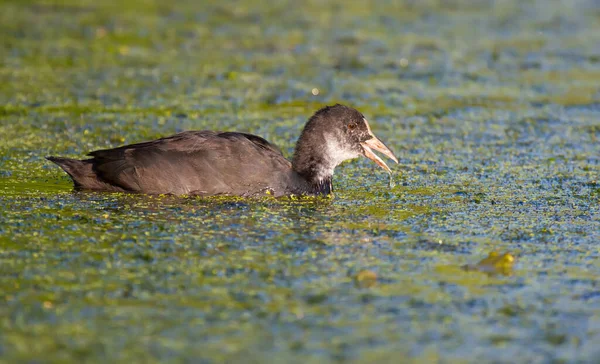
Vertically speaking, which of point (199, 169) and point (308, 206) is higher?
point (199, 169)

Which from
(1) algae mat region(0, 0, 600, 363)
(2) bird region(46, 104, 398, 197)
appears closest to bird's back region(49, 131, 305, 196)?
(2) bird region(46, 104, 398, 197)

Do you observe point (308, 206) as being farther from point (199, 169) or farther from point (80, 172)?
point (80, 172)

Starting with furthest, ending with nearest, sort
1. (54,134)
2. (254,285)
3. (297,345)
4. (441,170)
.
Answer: (54,134) → (441,170) → (254,285) → (297,345)

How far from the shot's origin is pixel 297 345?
13.0 ft

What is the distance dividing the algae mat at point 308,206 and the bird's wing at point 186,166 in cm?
Answer: 19

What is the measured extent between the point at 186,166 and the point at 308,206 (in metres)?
0.89

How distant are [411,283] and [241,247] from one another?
3.39 ft

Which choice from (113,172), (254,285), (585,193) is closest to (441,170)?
(585,193)

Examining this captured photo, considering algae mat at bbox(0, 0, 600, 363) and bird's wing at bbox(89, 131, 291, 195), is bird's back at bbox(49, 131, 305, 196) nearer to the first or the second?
bird's wing at bbox(89, 131, 291, 195)

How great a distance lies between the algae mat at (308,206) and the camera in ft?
13.5

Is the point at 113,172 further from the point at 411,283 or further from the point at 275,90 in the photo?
the point at 275,90

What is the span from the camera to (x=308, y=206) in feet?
21.2

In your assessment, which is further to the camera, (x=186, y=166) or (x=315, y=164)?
(x=315, y=164)

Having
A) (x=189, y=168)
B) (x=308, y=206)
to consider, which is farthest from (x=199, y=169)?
(x=308, y=206)
